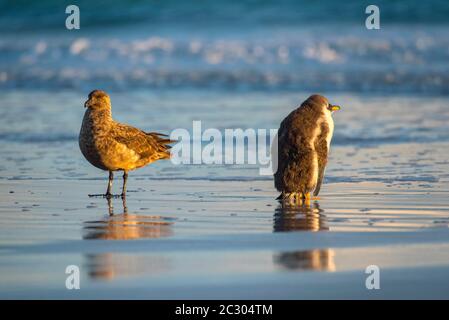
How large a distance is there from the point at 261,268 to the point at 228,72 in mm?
15962

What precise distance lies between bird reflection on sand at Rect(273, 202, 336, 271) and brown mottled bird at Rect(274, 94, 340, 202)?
0.17m

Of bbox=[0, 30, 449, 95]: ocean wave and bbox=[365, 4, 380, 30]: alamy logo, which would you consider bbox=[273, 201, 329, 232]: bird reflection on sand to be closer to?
bbox=[0, 30, 449, 95]: ocean wave

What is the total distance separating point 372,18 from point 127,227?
24826 mm

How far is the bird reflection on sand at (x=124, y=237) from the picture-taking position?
6735 millimetres

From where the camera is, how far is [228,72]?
22547 mm

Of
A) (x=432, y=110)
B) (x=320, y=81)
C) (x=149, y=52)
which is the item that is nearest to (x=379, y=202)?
(x=432, y=110)

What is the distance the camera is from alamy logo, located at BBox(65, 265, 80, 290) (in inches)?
252

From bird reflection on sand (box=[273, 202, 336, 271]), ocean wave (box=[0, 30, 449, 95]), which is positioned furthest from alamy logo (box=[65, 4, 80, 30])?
bird reflection on sand (box=[273, 202, 336, 271])

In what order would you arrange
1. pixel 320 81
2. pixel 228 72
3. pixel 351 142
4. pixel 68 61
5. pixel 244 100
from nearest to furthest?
pixel 351 142
pixel 244 100
pixel 320 81
pixel 228 72
pixel 68 61

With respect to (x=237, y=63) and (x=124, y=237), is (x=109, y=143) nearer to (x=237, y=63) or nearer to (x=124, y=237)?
(x=124, y=237)

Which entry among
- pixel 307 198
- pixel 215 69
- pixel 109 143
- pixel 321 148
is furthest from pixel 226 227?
pixel 215 69

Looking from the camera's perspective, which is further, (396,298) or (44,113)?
(44,113)
